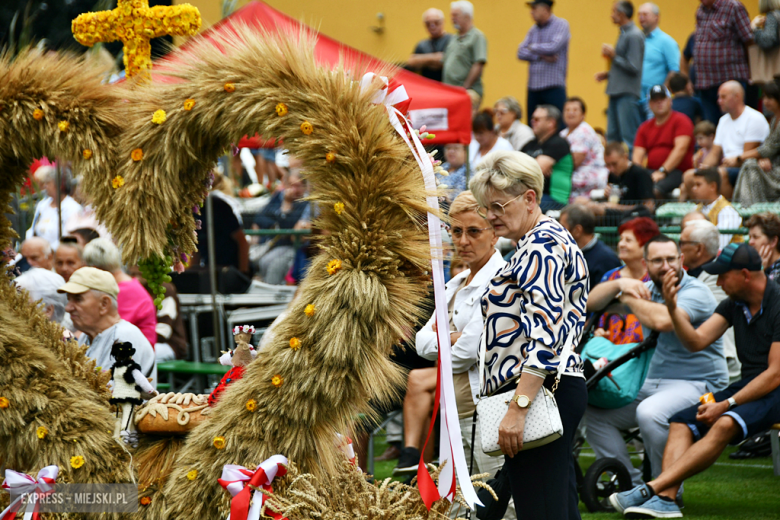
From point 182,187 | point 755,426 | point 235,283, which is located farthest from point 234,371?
point 235,283

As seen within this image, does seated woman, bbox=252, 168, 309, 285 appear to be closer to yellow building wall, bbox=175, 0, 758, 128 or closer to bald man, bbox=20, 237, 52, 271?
bald man, bbox=20, 237, 52, 271

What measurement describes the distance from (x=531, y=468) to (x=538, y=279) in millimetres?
722

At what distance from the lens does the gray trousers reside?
5496mm

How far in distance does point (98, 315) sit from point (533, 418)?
2661mm

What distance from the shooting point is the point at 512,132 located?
1064 centimetres

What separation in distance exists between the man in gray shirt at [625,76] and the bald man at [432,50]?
2204 millimetres

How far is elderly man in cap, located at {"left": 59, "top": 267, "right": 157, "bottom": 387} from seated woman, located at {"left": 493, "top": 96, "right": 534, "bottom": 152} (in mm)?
6435

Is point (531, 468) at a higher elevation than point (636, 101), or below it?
below

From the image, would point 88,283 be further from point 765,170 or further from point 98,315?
point 765,170

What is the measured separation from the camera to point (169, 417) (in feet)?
11.0

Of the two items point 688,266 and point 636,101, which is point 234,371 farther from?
point 636,101

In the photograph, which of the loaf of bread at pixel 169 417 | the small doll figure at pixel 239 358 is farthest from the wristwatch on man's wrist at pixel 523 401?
the loaf of bread at pixel 169 417

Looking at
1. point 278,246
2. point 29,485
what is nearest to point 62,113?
point 29,485

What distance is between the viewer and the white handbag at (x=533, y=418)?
10.7 feet
